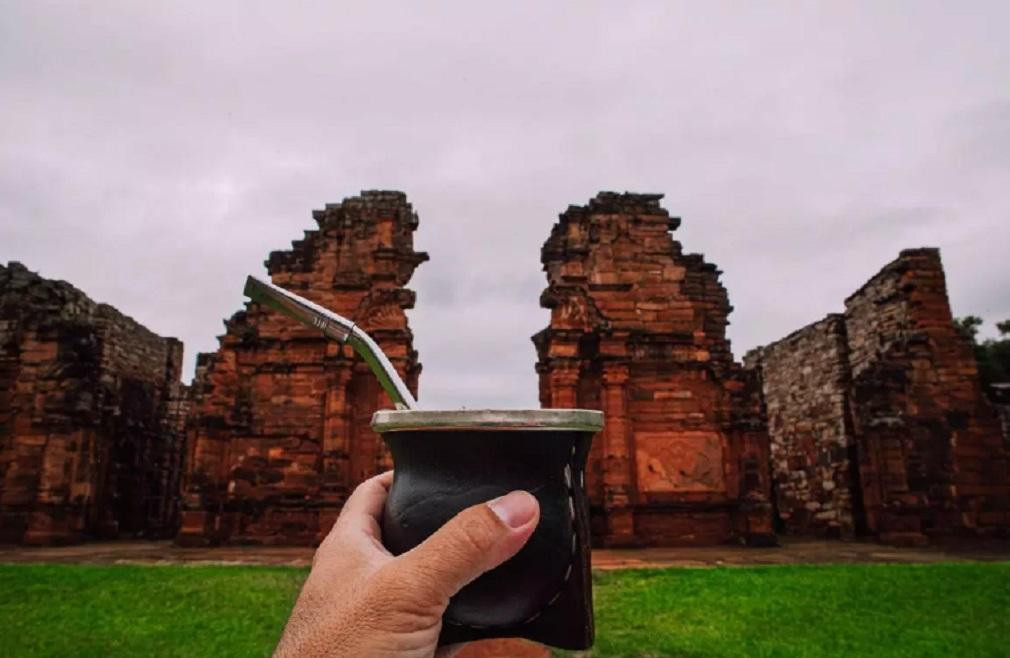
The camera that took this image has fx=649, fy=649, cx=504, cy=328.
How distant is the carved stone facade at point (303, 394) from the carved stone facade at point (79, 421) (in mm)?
2749

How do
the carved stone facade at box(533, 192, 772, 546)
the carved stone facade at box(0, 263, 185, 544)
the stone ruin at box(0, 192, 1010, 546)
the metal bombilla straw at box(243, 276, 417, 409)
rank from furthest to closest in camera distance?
1. the carved stone facade at box(0, 263, 185, 544)
2. the stone ruin at box(0, 192, 1010, 546)
3. the carved stone facade at box(533, 192, 772, 546)
4. the metal bombilla straw at box(243, 276, 417, 409)

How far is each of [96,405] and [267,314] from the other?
4622mm

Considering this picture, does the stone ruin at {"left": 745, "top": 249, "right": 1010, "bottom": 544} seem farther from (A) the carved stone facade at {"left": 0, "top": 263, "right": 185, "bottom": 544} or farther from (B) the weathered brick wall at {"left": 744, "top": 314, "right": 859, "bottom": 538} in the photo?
(A) the carved stone facade at {"left": 0, "top": 263, "right": 185, "bottom": 544}

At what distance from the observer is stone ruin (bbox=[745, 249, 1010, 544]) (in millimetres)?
13273

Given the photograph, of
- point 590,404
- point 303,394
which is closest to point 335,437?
point 303,394

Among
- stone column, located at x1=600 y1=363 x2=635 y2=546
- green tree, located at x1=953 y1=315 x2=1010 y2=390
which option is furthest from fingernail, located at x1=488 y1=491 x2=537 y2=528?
green tree, located at x1=953 y1=315 x2=1010 y2=390

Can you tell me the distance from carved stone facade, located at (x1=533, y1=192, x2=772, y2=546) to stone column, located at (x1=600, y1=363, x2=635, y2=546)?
0.02m

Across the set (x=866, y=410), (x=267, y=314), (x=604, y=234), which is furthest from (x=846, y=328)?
(x=267, y=314)

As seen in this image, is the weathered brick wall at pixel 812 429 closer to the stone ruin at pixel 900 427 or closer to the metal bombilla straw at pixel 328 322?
the stone ruin at pixel 900 427

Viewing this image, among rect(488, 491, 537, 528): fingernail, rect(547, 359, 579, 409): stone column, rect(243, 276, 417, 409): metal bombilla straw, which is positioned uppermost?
rect(547, 359, 579, 409): stone column

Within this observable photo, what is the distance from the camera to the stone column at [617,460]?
11188 millimetres

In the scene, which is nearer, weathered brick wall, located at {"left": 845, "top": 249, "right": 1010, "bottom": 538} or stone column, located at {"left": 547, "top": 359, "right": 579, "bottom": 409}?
stone column, located at {"left": 547, "top": 359, "right": 579, "bottom": 409}

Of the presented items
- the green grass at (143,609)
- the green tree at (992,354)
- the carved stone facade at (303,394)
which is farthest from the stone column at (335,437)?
the green tree at (992,354)

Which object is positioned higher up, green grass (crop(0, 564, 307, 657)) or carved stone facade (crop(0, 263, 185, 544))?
carved stone facade (crop(0, 263, 185, 544))
